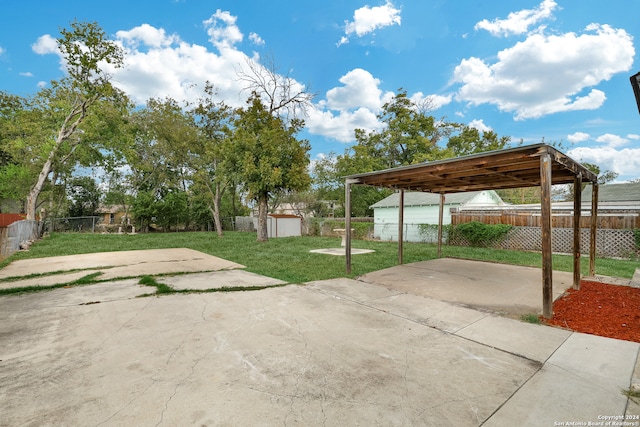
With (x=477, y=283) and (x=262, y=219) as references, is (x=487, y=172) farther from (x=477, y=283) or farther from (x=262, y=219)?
(x=262, y=219)

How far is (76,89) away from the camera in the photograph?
1603cm

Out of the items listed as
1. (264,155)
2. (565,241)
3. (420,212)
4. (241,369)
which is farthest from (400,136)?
(241,369)

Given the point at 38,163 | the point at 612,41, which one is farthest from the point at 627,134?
the point at 38,163

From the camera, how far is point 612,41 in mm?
10125

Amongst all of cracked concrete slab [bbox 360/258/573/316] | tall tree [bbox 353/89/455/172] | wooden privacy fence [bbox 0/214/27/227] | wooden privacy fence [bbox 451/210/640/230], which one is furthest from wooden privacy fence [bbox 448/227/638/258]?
wooden privacy fence [bbox 0/214/27/227]

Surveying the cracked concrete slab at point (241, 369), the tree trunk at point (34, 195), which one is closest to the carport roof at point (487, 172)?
the cracked concrete slab at point (241, 369)

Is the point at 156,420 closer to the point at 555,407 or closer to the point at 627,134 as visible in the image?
the point at 555,407

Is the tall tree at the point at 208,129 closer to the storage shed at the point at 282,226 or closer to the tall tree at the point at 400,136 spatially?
the storage shed at the point at 282,226

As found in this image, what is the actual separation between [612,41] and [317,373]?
15412 mm

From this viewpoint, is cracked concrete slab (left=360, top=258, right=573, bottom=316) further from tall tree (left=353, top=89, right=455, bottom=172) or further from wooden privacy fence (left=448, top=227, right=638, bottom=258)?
tall tree (left=353, top=89, right=455, bottom=172)

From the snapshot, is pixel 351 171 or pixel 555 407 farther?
pixel 351 171

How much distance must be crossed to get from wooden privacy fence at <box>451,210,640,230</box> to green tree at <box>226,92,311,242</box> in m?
8.42

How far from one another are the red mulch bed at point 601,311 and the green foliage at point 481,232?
7.34 meters

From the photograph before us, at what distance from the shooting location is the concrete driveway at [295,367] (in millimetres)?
1833
